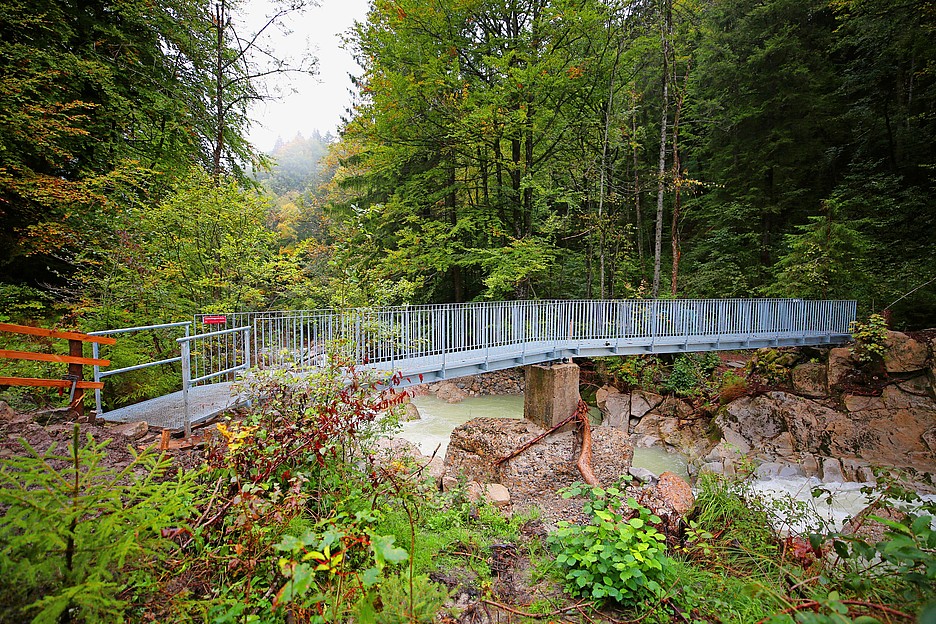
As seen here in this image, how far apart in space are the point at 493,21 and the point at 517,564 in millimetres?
13401

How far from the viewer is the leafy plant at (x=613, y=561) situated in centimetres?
256

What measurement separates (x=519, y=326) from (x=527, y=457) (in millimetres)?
3219

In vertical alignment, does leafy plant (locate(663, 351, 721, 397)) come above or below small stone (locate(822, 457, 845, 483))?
above

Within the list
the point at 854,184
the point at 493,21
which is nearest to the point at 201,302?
the point at 493,21

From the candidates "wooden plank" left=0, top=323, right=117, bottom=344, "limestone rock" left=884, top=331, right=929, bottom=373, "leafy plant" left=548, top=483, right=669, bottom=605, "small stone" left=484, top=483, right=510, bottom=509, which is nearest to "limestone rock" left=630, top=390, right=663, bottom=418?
"limestone rock" left=884, top=331, right=929, bottom=373

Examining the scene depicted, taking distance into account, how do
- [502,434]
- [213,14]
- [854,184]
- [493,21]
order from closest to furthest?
[502,434], [213,14], [493,21], [854,184]

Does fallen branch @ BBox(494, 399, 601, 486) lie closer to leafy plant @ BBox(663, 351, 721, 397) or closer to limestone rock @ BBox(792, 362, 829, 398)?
leafy plant @ BBox(663, 351, 721, 397)

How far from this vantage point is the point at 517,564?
3316 mm

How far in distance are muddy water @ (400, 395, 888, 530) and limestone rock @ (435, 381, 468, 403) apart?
25 centimetres

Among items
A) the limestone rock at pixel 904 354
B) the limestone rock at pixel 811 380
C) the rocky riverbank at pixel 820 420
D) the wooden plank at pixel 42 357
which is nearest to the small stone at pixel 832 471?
the rocky riverbank at pixel 820 420

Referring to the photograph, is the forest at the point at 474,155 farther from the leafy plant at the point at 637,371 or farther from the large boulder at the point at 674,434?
the large boulder at the point at 674,434

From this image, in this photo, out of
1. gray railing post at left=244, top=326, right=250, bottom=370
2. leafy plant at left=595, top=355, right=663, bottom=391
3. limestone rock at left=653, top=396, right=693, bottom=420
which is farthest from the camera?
leafy plant at left=595, top=355, right=663, bottom=391

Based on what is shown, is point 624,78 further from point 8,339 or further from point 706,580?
point 8,339

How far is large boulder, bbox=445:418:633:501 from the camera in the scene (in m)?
6.17
